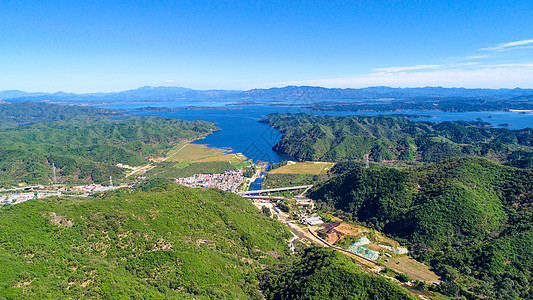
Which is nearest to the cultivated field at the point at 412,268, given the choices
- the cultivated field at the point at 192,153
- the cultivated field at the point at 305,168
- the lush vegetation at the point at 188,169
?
the cultivated field at the point at 305,168

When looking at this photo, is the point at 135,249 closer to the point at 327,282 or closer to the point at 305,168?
the point at 327,282

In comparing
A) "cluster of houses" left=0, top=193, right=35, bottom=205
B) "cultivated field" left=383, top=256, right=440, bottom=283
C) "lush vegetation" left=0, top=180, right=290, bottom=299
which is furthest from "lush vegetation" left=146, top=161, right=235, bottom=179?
"cultivated field" left=383, top=256, right=440, bottom=283

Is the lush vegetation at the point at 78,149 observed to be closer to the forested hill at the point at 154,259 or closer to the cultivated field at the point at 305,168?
the cultivated field at the point at 305,168

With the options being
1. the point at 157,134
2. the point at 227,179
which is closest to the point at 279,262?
the point at 227,179

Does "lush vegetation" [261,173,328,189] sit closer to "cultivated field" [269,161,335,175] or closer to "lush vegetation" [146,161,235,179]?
"cultivated field" [269,161,335,175]

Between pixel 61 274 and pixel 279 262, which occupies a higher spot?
pixel 61 274

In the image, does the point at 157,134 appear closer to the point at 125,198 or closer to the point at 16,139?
the point at 16,139
